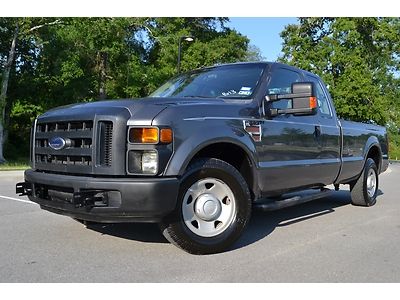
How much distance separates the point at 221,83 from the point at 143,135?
172 centimetres

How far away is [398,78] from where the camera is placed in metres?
Answer: 53.8

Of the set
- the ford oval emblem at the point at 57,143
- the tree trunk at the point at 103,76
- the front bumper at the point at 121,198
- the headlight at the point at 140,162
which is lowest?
the front bumper at the point at 121,198

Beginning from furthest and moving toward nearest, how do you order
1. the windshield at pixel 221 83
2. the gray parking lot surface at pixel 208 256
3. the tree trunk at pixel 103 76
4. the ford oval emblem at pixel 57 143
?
the tree trunk at pixel 103 76 < the windshield at pixel 221 83 < the ford oval emblem at pixel 57 143 < the gray parking lot surface at pixel 208 256

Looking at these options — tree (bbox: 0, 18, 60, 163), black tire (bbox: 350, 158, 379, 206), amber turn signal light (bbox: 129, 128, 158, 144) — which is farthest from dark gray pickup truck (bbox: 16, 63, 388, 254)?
tree (bbox: 0, 18, 60, 163)

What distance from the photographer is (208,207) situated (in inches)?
177

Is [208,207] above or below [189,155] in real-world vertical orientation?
below

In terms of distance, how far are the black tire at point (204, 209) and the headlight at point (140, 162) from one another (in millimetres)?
351

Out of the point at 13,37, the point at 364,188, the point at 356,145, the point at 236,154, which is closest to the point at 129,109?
the point at 236,154

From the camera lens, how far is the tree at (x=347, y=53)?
104ft

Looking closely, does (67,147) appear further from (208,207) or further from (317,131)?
(317,131)

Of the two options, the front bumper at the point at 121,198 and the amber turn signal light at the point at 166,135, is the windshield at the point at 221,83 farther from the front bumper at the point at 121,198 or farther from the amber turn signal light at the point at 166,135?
the front bumper at the point at 121,198

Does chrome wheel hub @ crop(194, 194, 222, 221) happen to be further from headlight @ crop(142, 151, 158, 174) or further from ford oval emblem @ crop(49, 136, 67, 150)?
ford oval emblem @ crop(49, 136, 67, 150)

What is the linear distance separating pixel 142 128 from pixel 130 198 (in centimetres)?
61

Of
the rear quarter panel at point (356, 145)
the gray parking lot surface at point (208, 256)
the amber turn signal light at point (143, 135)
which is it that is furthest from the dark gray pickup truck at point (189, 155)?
the rear quarter panel at point (356, 145)
